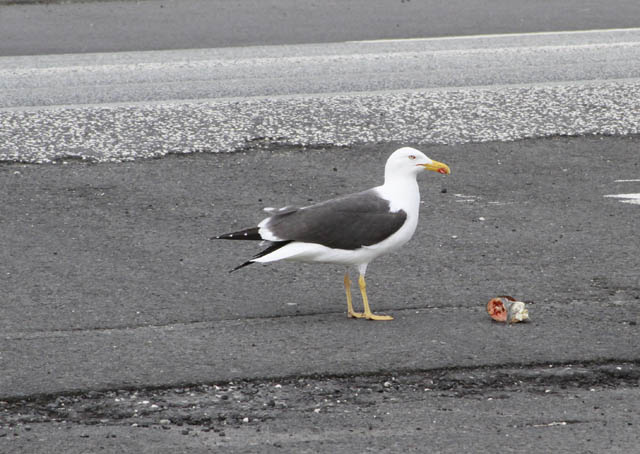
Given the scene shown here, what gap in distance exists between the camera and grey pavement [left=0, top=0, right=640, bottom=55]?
13242 mm

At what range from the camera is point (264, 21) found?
14.3 metres

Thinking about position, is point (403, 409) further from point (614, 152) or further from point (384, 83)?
point (384, 83)

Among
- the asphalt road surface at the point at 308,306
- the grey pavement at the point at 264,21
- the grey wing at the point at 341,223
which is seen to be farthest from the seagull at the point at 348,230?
the grey pavement at the point at 264,21

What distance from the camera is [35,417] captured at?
4.30m

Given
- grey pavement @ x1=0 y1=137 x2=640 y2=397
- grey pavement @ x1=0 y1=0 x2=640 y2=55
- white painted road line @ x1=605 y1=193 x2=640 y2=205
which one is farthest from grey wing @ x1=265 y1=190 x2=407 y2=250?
grey pavement @ x1=0 y1=0 x2=640 y2=55

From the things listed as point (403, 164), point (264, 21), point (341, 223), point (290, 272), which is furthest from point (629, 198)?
point (264, 21)

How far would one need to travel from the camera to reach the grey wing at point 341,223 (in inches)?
214

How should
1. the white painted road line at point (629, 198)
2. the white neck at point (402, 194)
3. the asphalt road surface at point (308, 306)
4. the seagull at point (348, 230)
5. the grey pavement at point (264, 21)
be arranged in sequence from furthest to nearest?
the grey pavement at point (264, 21) → the white painted road line at point (629, 198) → the white neck at point (402, 194) → the seagull at point (348, 230) → the asphalt road surface at point (308, 306)

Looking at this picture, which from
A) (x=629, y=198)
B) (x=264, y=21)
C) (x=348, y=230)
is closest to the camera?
(x=348, y=230)

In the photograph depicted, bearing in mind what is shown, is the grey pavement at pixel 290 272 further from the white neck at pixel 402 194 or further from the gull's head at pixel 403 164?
the gull's head at pixel 403 164

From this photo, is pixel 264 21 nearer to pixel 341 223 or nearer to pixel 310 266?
pixel 310 266

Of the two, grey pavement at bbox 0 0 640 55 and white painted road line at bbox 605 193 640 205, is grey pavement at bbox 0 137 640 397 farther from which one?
grey pavement at bbox 0 0 640 55

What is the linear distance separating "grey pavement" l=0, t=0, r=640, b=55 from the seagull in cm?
773

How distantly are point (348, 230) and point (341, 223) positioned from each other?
58mm
